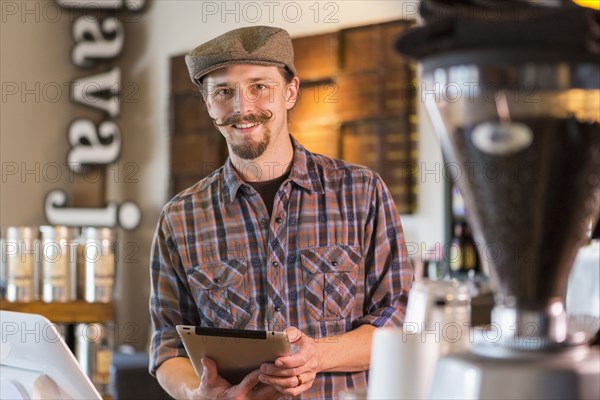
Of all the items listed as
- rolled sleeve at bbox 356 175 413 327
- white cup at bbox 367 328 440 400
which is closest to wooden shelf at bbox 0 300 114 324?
rolled sleeve at bbox 356 175 413 327

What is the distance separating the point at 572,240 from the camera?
2.79 feet

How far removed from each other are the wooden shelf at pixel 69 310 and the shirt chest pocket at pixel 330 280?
9.15 ft

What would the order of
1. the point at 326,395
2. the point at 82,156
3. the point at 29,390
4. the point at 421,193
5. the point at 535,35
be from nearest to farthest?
the point at 535,35 → the point at 29,390 → the point at 326,395 → the point at 421,193 → the point at 82,156

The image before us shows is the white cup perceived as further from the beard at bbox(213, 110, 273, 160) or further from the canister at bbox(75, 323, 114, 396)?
the canister at bbox(75, 323, 114, 396)

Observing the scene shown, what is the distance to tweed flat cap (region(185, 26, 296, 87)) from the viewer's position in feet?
7.14

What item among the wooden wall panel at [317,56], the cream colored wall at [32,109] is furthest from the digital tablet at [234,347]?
the cream colored wall at [32,109]

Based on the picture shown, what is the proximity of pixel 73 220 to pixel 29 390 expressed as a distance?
484 cm

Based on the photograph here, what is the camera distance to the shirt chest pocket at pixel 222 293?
2.19 m

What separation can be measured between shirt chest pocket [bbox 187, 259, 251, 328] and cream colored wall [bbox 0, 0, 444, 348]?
3664 mm

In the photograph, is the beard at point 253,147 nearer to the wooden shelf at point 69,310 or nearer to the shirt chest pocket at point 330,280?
the shirt chest pocket at point 330,280

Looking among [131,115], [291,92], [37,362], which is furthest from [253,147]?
[131,115]

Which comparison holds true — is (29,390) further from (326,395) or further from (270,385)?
(326,395)

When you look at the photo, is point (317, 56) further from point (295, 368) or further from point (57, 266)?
point (295, 368)

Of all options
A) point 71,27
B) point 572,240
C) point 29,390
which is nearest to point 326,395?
point 29,390
